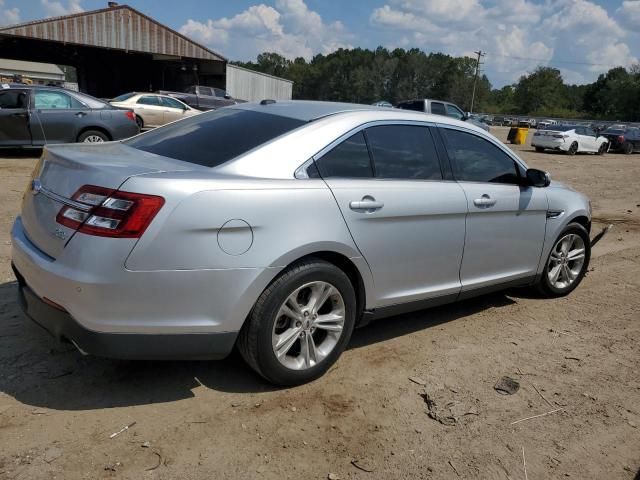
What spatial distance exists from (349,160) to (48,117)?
978 centimetres

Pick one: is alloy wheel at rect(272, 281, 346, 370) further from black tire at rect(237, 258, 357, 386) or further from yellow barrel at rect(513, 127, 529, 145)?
yellow barrel at rect(513, 127, 529, 145)

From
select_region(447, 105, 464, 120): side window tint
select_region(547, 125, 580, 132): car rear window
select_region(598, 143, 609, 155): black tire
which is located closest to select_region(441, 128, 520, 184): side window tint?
select_region(447, 105, 464, 120): side window tint

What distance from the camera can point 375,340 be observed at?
404cm

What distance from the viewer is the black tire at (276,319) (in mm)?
2943

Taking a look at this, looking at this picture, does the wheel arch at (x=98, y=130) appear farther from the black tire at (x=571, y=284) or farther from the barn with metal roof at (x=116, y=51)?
the barn with metal roof at (x=116, y=51)

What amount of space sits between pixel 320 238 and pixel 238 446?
1.16 meters

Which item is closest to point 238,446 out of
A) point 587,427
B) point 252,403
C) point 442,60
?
point 252,403

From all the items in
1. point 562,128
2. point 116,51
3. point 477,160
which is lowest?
point 562,128

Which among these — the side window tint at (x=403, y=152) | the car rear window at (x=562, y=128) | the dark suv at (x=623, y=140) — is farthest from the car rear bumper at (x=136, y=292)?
the dark suv at (x=623, y=140)

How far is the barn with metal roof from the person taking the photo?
Result: 100 ft

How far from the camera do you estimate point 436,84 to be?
5074 inches

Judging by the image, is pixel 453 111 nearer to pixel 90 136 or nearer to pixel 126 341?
pixel 90 136

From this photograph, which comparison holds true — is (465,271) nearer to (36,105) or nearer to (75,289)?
(75,289)

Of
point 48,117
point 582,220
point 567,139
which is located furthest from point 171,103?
point 582,220
